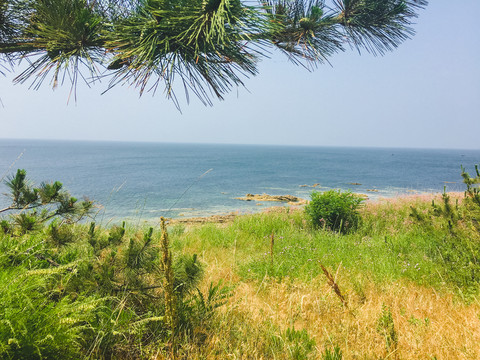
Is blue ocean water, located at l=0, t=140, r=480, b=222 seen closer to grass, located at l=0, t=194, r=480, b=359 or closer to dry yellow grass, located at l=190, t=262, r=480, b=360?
grass, located at l=0, t=194, r=480, b=359

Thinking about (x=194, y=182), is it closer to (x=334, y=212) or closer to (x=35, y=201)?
(x=35, y=201)

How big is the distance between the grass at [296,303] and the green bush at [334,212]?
1926 mm

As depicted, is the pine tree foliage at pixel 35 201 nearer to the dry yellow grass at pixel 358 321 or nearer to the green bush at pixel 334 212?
the dry yellow grass at pixel 358 321

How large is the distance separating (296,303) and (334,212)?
185 inches

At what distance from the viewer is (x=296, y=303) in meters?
2.94

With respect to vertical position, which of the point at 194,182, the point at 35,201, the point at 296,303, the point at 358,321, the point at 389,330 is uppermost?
the point at 194,182

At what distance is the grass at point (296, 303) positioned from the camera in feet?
5.84

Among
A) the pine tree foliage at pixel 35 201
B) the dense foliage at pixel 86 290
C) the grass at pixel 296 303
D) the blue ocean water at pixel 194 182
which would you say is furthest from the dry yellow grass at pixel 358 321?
the pine tree foliage at pixel 35 201

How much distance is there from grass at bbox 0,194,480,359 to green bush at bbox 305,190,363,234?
6.32 feet

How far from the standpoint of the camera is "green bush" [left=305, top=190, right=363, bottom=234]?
7312mm

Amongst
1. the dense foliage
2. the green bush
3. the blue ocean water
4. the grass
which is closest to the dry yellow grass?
the grass

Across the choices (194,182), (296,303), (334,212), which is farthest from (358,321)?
(334,212)

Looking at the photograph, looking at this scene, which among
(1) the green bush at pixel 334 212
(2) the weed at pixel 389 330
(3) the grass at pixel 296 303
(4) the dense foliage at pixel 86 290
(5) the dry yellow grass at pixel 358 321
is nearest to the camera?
(4) the dense foliage at pixel 86 290

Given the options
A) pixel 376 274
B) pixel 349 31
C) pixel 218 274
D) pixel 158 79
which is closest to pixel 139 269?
pixel 158 79
